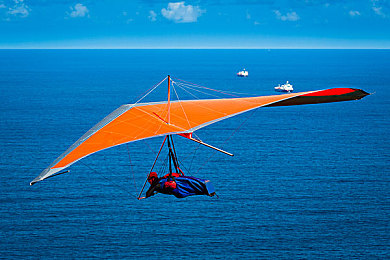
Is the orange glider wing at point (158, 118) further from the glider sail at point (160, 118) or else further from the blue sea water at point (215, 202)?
the blue sea water at point (215, 202)

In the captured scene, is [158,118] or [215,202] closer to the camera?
[158,118]

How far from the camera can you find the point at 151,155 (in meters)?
91.1

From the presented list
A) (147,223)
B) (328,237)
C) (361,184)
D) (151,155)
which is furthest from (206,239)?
(151,155)

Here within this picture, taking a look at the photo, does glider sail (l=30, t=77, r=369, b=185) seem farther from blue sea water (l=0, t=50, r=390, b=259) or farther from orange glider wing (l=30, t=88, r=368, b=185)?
blue sea water (l=0, t=50, r=390, b=259)

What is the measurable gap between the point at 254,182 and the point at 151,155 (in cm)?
2271

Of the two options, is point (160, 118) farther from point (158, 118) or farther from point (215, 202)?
point (215, 202)

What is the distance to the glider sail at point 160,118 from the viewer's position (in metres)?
36.7

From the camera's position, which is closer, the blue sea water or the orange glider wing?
the orange glider wing

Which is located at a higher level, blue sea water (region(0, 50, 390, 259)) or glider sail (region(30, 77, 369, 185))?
glider sail (region(30, 77, 369, 185))

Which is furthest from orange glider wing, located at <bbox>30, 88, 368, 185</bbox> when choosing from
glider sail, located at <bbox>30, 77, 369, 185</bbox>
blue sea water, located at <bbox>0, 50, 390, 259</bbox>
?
blue sea water, located at <bbox>0, 50, 390, 259</bbox>

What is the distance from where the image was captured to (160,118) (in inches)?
1650

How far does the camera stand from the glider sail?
120ft

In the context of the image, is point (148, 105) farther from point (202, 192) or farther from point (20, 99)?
point (20, 99)

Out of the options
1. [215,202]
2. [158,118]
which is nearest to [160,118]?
[158,118]
